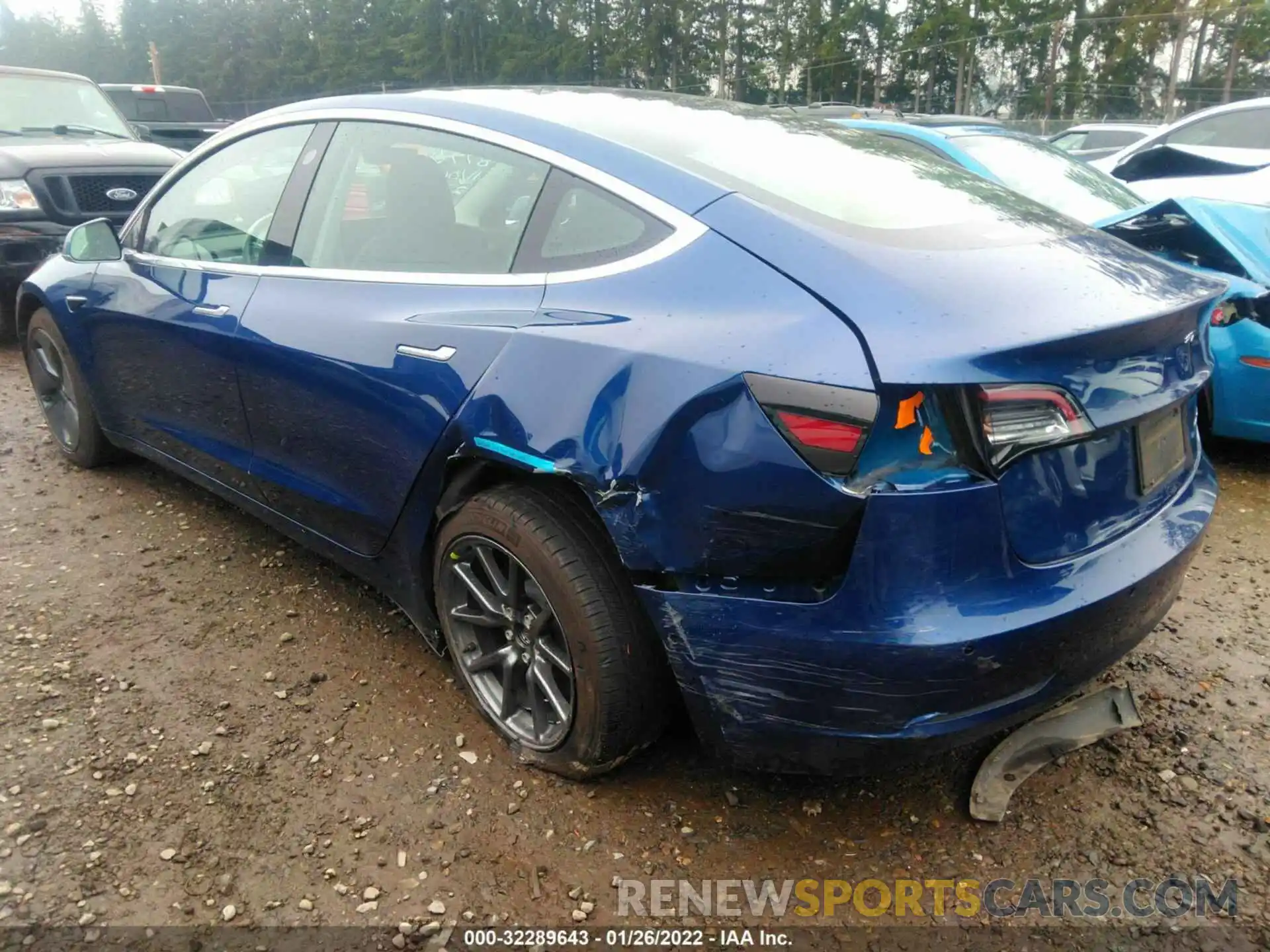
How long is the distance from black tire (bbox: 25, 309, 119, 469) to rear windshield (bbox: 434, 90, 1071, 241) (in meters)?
2.51

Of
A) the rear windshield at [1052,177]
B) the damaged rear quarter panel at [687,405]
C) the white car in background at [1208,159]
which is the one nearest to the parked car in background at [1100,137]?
the white car in background at [1208,159]

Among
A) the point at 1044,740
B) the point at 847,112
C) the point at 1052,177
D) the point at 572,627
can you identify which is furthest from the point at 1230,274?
the point at 847,112

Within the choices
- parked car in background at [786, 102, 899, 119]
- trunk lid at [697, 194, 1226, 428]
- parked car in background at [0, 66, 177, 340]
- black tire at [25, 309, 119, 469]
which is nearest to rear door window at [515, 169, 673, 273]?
trunk lid at [697, 194, 1226, 428]

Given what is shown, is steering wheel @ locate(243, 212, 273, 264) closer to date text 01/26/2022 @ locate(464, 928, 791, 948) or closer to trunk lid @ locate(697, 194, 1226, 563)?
trunk lid @ locate(697, 194, 1226, 563)

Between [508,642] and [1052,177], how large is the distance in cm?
488

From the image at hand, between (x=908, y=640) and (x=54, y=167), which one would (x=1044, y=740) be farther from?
(x=54, y=167)

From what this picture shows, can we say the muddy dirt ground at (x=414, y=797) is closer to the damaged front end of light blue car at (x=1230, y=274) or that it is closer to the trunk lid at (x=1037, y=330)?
the trunk lid at (x=1037, y=330)

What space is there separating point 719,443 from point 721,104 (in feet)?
5.30

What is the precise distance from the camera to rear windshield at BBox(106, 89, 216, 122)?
48.5 feet

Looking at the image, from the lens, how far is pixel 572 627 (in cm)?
212

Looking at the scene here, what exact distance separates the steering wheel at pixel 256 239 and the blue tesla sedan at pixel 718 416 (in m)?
0.06

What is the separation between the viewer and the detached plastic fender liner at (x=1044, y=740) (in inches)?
88.4

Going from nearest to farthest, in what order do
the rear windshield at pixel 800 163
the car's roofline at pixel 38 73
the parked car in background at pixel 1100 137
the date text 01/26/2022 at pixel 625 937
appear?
the date text 01/26/2022 at pixel 625 937
the rear windshield at pixel 800 163
the car's roofline at pixel 38 73
the parked car in background at pixel 1100 137

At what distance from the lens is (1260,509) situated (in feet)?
13.1
